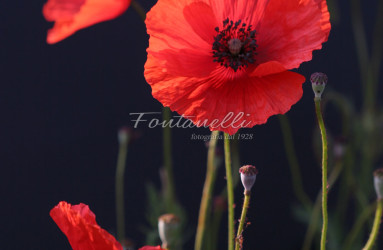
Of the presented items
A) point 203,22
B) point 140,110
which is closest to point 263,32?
point 203,22

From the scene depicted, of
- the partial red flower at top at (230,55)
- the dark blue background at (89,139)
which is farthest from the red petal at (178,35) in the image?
the dark blue background at (89,139)

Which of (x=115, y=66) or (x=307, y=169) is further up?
(x=115, y=66)

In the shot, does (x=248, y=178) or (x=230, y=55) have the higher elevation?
(x=230, y=55)

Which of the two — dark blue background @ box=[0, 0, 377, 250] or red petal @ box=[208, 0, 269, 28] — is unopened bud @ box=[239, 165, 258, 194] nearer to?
red petal @ box=[208, 0, 269, 28]

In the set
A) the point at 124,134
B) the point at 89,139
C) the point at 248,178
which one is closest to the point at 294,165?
the point at 124,134

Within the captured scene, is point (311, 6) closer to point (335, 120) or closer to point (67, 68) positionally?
point (67, 68)

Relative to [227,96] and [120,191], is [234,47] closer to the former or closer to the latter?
[227,96]
